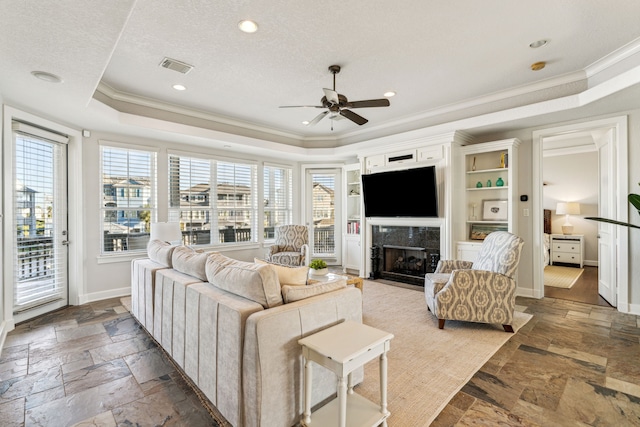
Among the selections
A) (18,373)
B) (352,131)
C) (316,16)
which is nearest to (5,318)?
(18,373)

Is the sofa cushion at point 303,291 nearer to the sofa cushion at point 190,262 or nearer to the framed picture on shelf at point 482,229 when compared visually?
the sofa cushion at point 190,262

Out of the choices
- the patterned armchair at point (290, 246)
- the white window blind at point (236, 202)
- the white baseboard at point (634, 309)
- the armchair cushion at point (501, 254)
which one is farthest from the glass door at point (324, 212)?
the white baseboard at point (634, 309)

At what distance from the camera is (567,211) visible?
686 cm

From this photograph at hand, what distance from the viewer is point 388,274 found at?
18.6ft

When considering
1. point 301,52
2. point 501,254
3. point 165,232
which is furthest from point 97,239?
point 501,254

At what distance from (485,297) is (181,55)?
13.5 ft

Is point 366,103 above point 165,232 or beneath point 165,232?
above

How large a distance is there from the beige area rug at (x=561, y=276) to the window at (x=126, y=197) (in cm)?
691

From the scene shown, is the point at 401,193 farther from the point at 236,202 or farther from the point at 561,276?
the point at 561,276

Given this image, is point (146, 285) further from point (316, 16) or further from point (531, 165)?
point (531, 165)

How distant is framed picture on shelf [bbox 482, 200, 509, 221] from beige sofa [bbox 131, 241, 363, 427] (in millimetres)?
3666

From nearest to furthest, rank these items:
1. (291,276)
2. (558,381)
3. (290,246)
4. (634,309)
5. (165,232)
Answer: (291,276) < (558,381) < (634,309) < (165,232) < (290,246)

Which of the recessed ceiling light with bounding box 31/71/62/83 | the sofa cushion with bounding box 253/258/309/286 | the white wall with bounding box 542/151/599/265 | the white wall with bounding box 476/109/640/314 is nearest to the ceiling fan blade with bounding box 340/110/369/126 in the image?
the sofa cushion with bounding box 253/258/309/286

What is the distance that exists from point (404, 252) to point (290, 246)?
2181mm
